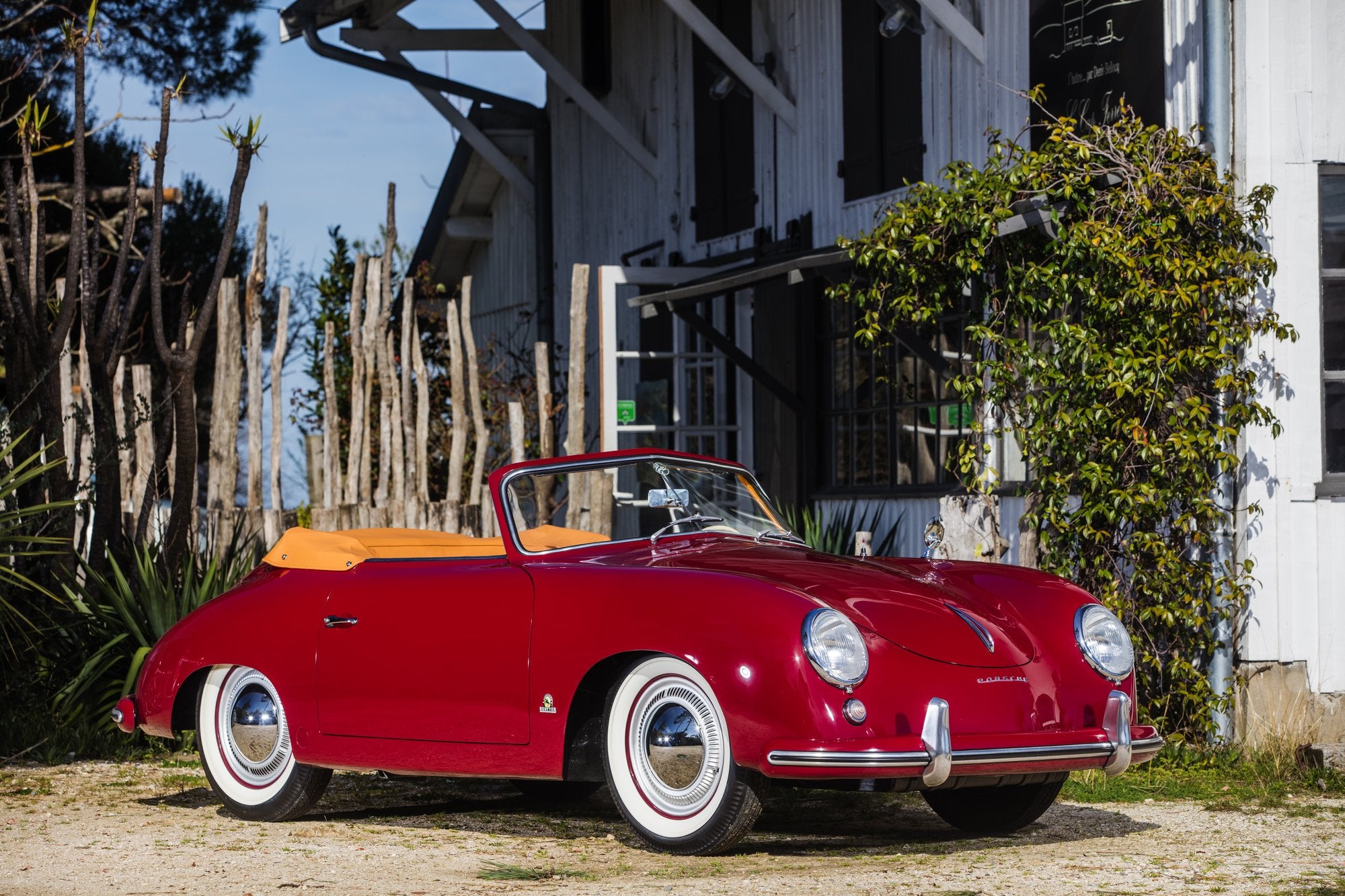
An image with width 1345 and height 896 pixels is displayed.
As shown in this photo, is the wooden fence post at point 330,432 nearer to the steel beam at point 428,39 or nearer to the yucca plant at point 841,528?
the yucca plant at point 841,528

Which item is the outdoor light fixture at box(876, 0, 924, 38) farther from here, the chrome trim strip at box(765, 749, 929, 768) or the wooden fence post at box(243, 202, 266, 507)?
the chrome trim strip at box(765, 749, 929, 768)

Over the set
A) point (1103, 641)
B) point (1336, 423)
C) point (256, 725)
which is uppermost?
point (1336, 423)

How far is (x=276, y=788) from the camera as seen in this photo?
21.9 ft

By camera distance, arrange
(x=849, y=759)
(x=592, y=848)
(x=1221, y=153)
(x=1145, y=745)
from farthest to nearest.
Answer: (x=1221, y=153) < (x=592, y=848) < (x=1145, y=745) < (x=849, y=759)

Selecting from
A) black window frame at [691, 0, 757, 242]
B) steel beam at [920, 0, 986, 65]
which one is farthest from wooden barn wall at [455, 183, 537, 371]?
steel beam at [920, 0, 986, 65]

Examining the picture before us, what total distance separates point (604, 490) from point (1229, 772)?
13.9 feet

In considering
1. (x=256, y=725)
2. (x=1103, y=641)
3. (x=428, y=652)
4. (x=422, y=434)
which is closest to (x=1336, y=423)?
(x=1103, y=641)

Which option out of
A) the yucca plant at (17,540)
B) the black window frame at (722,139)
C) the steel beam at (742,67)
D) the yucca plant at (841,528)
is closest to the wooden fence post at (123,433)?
the black window frame at (722,139)

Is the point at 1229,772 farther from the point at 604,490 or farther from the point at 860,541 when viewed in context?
the point at 604,490

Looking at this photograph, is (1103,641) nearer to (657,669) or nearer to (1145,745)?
(1145,745)

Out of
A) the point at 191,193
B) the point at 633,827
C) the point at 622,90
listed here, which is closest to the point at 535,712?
the point at 633,827

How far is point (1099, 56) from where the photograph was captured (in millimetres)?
9453

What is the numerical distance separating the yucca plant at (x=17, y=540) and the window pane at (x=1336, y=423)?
5.98m

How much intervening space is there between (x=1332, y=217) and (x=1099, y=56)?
1589mm
